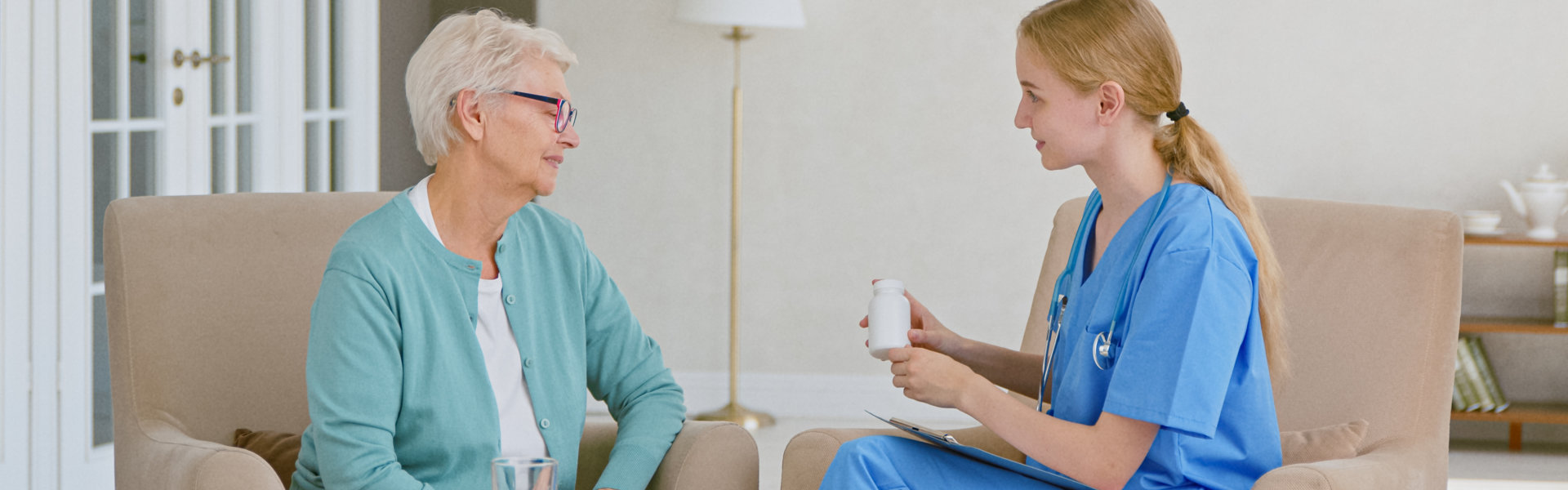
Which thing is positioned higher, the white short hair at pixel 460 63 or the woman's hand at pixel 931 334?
the white short hair at pixel 460 63

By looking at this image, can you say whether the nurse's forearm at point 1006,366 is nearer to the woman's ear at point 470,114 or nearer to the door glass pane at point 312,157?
the woman's ear at point 470,114

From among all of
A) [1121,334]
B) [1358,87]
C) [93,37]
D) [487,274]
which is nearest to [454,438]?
[487,274]

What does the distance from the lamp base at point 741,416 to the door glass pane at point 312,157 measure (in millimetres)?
1313

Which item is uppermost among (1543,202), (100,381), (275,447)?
(1543,202)

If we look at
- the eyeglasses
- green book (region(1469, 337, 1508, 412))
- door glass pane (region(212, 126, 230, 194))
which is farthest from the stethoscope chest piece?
green book (region(1469, 337, 1508, 412))

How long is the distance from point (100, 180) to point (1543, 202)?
3597 mm

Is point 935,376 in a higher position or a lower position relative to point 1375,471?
higher

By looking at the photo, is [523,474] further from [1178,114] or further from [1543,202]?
[1543,202]

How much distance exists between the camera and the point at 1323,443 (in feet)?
5.81

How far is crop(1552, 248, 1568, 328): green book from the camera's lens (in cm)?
366

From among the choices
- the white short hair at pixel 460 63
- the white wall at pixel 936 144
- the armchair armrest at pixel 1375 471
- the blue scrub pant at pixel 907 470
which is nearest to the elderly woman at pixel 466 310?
the white short hair at pixel 460 63

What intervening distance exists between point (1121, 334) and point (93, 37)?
2.44 meters

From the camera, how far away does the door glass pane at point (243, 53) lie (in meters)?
3.39

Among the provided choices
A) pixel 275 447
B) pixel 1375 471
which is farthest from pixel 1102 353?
pixel 275 447
